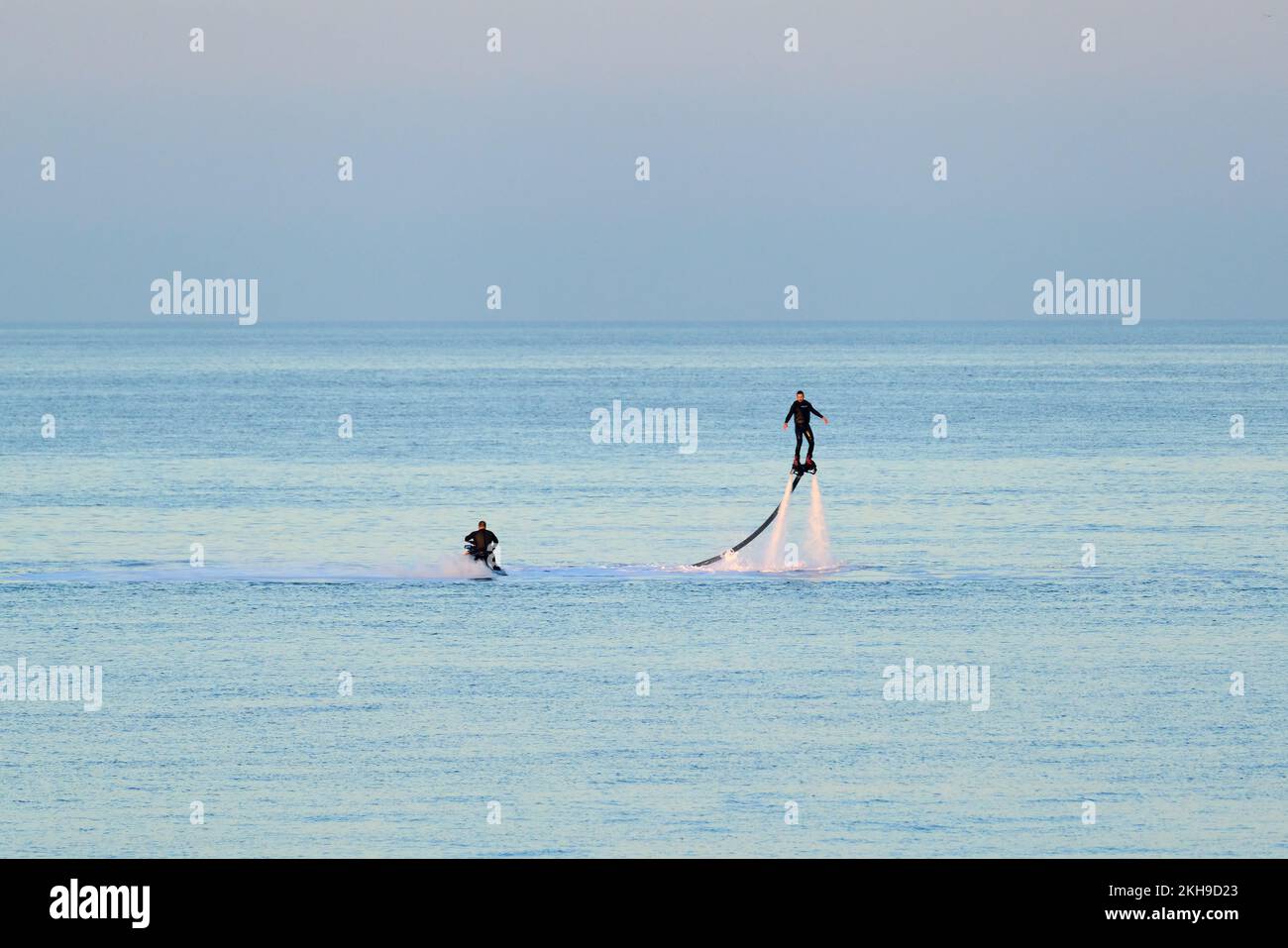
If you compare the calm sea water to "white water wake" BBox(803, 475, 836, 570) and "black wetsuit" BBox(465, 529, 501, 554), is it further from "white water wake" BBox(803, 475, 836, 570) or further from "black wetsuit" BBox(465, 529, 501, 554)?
"black wetsuit" BBox(465, 529, 501, 554)

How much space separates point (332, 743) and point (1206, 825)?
14.9m

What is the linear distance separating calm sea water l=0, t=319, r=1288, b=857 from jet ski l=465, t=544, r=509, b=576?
0.53 metres

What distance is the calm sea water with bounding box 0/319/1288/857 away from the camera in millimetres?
29734

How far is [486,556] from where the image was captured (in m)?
50.3

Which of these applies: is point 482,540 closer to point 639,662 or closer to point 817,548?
point 639,662

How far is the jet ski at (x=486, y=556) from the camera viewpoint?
49062mm

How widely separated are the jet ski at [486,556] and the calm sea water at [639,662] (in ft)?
1.74

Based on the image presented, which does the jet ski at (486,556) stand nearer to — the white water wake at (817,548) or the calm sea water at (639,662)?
the calm sea water at (639,662)

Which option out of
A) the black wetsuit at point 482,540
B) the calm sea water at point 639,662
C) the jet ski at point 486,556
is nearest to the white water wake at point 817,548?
the calm sea water at point 639,662

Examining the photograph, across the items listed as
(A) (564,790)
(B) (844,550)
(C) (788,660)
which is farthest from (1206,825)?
(B) (844,550)

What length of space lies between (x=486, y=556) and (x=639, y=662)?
10.3 metres

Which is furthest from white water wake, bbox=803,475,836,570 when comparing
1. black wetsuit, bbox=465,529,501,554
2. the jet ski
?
black wetsuit, bbox=465,529,501,554
